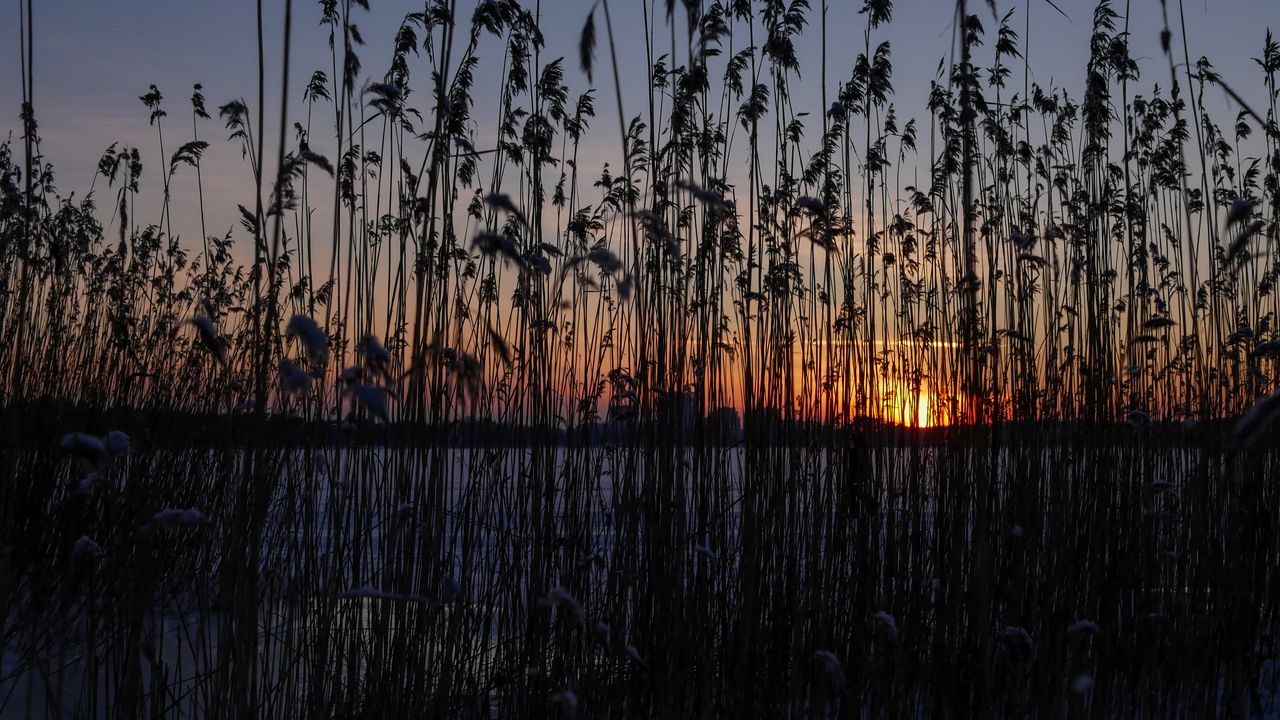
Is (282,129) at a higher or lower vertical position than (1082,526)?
higher

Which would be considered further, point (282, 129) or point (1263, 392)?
point (1263, 392)

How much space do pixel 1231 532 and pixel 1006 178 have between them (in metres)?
1.59

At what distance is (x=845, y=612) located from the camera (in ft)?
8.14

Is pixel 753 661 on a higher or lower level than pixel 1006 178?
lower

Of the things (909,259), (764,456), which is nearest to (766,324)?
(764,456)

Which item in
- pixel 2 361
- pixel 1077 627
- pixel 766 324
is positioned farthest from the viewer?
pixel 2 361

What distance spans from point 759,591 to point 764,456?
382mm

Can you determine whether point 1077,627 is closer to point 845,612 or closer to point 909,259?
point 845,612

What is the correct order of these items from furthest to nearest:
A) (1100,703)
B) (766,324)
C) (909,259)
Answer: (909,259)
(766,324)
(1100,703)

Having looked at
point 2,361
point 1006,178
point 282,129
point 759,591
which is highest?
→ point 1006,178

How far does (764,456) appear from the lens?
2240mm

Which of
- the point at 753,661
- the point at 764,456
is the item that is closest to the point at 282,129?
the point at 764,456

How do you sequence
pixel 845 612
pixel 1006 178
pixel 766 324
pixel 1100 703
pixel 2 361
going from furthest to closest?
pixel 1006 178
pixel 2 361
pixel 766 324
pixel 845 612
pixel 1100 703

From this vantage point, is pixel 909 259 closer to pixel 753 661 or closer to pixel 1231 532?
pixel 1231 532
